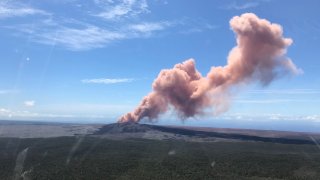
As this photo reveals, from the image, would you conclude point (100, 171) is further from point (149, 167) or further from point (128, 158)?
point (128, 158)

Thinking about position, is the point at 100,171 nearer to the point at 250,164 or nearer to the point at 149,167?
the point at 149,167

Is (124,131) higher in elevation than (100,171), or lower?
higher

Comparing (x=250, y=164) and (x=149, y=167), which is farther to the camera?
(x=250, y=164)

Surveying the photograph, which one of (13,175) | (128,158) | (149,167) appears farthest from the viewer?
(128,158)

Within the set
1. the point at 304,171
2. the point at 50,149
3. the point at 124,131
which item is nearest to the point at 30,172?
the point at 50,149

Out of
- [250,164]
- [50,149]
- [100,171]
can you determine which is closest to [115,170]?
[100,171]

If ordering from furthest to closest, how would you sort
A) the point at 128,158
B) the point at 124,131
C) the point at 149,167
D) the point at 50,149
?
the point at 124,131
the point at 50,149
the point at 128,158
the point at 149,167
